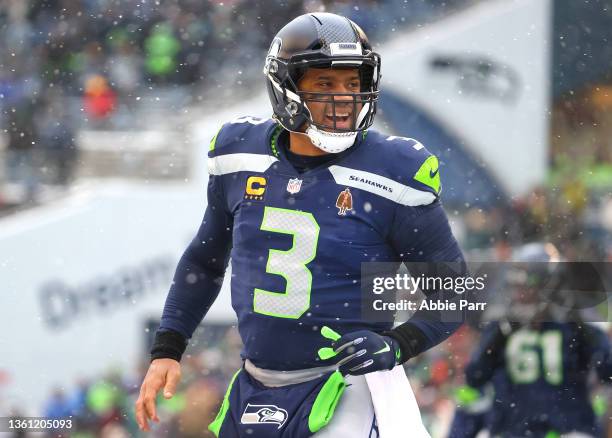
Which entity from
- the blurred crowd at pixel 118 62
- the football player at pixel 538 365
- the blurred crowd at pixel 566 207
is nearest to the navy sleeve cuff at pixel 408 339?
the football player at pixel 538 365

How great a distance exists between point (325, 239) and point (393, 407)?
49cm

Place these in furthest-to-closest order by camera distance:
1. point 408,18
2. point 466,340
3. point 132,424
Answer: point 408,18 → point 132,424 → point 466,340

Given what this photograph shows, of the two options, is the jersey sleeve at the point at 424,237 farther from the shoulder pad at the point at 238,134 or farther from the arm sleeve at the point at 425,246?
the shoulder pad at the point at 238,134

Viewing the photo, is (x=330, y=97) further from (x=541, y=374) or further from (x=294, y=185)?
(x=541, y=374)

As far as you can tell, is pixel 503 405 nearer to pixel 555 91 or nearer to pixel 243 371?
pixel 243 371

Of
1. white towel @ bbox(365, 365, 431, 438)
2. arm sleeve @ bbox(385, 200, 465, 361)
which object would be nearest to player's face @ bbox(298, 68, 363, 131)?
arm sleeve @ bbox(385, 200, 465, 361)

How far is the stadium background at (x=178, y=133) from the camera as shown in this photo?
1146 centimetres

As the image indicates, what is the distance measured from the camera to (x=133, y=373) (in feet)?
35.7

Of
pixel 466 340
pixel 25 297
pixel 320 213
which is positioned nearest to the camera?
pixel 320 213

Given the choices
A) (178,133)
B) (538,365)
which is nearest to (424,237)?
(538,365)

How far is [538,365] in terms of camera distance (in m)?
5.40

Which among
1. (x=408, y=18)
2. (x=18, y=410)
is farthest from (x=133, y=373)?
(x=408, y=18)

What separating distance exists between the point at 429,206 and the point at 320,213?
0.99 ft

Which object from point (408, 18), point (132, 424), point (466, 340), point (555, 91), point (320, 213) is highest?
point (408, 18)
